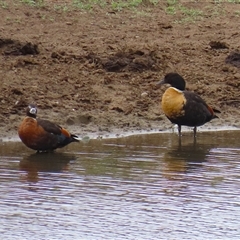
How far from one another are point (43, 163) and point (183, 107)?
2696 mm

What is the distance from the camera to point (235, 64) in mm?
15406

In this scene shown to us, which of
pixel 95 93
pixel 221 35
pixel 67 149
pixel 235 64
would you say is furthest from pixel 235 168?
pixel 221 35

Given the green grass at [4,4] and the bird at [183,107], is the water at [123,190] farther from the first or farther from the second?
the green grass at [4,4]

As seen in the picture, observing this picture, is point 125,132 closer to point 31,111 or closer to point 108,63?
point 31,111

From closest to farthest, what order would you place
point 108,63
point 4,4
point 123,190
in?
point 123,190
point 108,63
point 4,4

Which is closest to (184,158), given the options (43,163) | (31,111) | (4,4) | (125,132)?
(125,132)

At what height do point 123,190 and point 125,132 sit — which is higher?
point 125,132

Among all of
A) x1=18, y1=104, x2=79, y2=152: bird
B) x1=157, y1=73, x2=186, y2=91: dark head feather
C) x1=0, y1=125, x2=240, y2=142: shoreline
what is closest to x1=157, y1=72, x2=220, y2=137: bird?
x1=157, y1=73, x2=186, y2=91: dark head feather

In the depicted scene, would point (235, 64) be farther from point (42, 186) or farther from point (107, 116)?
point (42, 186)

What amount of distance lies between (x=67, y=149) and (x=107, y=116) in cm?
134

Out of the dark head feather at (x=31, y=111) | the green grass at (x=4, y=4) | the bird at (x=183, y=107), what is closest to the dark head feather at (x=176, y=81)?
the bird at (x=183, y=107)

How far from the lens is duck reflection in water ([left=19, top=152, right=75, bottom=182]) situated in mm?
10402

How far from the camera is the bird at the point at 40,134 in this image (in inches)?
449

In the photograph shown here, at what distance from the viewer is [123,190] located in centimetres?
969
